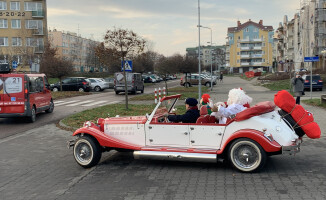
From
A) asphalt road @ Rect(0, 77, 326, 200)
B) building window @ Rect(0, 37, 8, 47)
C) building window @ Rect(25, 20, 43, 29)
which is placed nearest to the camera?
asphalt road @ Rect(0, 77, 326, 200)

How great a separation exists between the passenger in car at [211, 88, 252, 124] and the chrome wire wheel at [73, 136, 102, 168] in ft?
7.59

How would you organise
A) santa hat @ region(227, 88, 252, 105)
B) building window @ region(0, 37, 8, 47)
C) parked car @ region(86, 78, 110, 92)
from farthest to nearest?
building window @ region(0, 37, 8, 47) → parked car @ region(86, 78, 110, 92) → santa hat @ region(227, 88, 252, 105)

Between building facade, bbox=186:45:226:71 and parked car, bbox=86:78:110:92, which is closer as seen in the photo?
parked car, bbox=86:78:110:92

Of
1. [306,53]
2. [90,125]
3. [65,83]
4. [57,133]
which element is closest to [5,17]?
[65,83]

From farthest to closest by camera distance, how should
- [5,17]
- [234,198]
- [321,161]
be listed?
[5,17], [321,161], [234,198]

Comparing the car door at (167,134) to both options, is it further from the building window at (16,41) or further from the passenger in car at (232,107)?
the building window at (16,41)

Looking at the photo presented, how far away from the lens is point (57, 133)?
427 inches

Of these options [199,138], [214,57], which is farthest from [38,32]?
[214,57]

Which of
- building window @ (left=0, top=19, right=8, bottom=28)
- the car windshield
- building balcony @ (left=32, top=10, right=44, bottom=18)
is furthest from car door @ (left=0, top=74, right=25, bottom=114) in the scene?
building window @ (left=0, top=19, right=8, bottom=28)

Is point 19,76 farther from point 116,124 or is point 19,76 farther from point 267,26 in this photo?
point 267,26

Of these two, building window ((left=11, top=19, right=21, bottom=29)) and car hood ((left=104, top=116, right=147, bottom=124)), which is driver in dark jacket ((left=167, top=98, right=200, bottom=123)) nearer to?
car hood ((left=104, top=116, right=147, bottom=124))

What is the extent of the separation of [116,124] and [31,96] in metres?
7.85

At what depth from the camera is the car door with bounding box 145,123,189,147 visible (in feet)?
20.5

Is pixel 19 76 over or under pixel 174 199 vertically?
over
